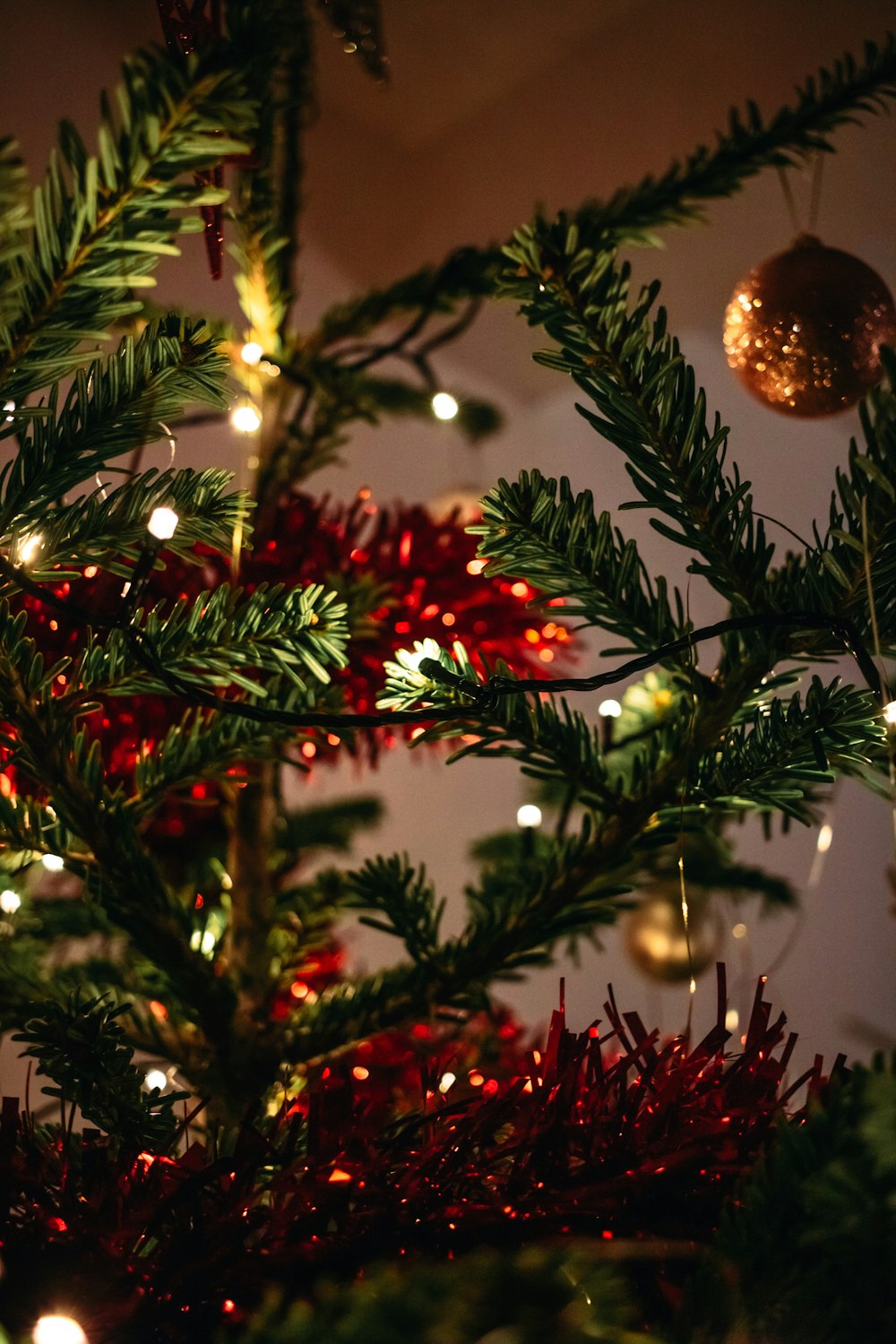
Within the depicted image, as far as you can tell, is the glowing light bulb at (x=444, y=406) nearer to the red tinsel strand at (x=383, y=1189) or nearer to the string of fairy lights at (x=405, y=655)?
the string of fairy lights at (x=405, y=655)

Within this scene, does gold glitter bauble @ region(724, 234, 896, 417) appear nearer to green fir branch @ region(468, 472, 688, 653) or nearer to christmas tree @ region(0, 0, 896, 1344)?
christmas tree @ region(0, 0, 896, 1344)

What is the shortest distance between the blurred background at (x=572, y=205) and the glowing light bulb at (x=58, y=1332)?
2.23 ft

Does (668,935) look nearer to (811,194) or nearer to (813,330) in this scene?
(813,330)

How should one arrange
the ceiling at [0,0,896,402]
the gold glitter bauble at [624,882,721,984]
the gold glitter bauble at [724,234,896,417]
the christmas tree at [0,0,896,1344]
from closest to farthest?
the christmas tree at [0,0,896,1344] → the gold glitter bauble at [724,234,896,417] → the gold glitter bauble at [624,882,721,984] → the ceiling at [0,0,896,402]

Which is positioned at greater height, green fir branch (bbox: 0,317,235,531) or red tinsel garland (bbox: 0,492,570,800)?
red tinsel garland (bbox: 0,492,570,800)

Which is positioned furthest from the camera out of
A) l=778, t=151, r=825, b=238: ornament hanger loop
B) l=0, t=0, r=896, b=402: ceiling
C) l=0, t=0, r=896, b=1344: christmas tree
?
l=0, t=0, r=896, b=402: ceiling

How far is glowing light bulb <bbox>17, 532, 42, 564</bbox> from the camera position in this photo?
0.99 ft

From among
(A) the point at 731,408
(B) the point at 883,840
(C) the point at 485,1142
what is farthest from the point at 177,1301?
(A) the point at 731,408

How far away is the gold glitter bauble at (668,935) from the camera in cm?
81

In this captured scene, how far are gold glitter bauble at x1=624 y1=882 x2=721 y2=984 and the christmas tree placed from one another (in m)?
0.40

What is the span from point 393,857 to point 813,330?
0.30 metres

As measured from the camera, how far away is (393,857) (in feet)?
1.32

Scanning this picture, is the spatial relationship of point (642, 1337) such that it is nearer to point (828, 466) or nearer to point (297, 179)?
point (297, 179)

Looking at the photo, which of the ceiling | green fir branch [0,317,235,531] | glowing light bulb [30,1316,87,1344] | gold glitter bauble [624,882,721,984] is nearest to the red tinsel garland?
green fir branch [0,317,235,531]
